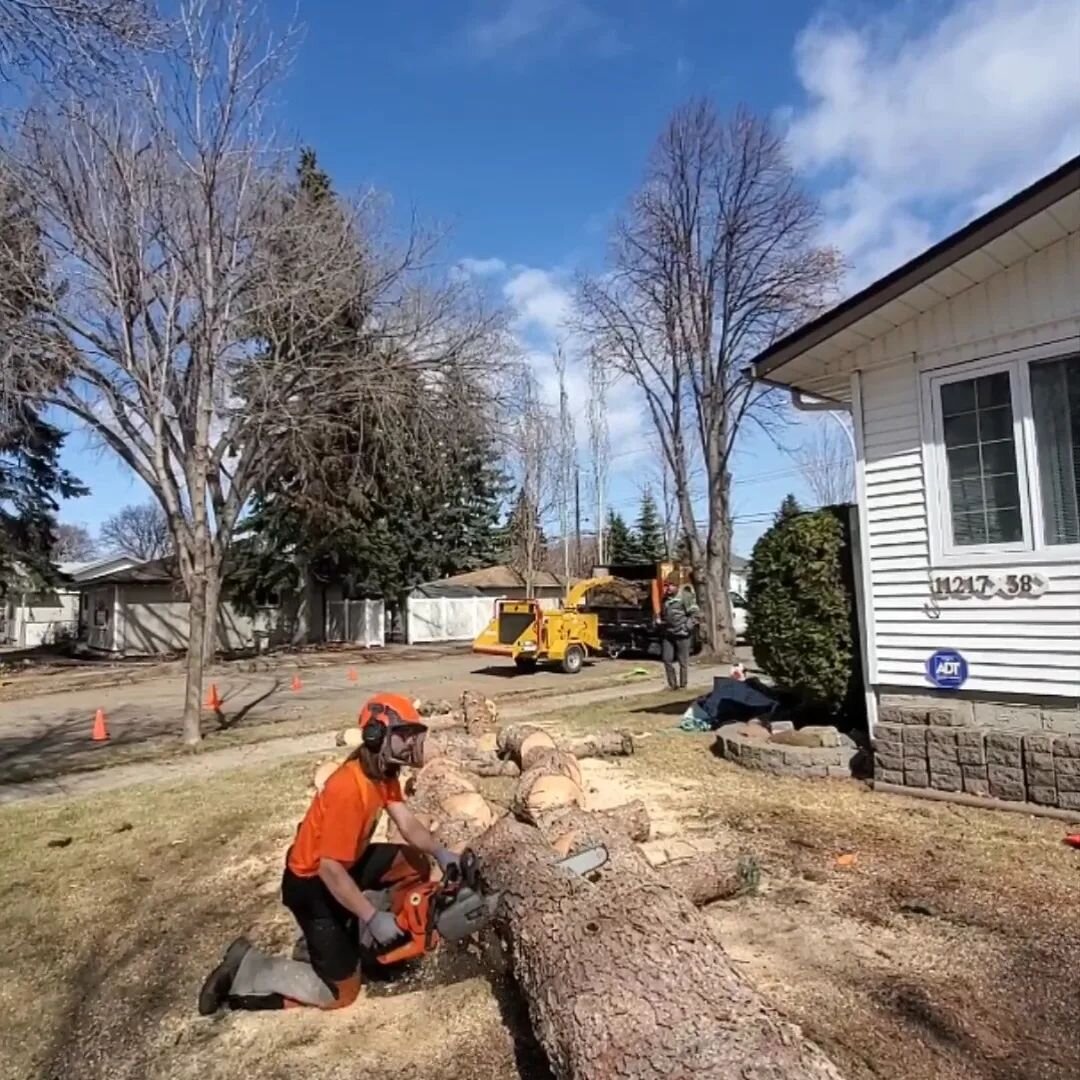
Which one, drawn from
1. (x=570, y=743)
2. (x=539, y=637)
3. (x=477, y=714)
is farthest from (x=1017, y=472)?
(x=539, y=637)

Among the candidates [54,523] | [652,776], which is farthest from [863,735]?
[54,523]

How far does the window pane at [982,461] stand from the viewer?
660cm

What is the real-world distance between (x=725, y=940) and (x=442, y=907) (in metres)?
1.45

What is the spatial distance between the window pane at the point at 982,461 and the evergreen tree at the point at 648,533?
1791 inches

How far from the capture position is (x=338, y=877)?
11.6ft

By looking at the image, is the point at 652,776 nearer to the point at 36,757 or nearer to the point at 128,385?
the point at 36,757

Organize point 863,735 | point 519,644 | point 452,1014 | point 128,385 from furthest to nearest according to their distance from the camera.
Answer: point 128,385, point 519,644, point 863,735, point 452,1014

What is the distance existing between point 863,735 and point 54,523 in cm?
2983

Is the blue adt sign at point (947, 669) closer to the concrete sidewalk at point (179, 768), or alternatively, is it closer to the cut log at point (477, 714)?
the cut log at point (477, 714)

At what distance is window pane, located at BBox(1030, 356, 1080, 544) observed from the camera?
6.26 metres

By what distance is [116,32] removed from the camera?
5598mm

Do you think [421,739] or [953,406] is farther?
[953,406]

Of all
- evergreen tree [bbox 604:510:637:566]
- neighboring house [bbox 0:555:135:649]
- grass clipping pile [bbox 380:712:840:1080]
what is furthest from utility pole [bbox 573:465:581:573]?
grass clipping pile [bbox 380:712:840:1080]

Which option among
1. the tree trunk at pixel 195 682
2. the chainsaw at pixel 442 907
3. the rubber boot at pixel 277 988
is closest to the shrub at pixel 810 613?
the chainsaw at pixel 442 907
